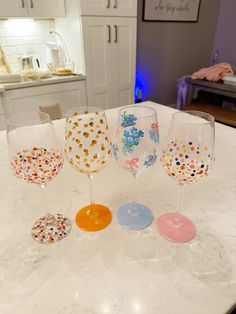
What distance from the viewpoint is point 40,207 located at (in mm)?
590

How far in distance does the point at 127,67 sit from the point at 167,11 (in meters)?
1.16

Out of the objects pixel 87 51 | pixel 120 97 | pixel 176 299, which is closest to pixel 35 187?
pixel 176 299

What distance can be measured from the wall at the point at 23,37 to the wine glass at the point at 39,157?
88.7 inches

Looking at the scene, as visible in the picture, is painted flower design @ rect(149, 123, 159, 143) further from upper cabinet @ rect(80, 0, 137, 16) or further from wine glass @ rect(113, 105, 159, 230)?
upper cabinet @ rect(80, 0, 137, 16)

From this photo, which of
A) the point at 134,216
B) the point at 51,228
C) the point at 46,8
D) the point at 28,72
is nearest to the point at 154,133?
the point at 134,216

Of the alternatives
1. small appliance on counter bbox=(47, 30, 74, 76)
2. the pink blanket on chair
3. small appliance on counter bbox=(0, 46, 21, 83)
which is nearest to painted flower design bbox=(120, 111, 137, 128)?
small appliance on counter bbox=(0, 46, 21, 83)

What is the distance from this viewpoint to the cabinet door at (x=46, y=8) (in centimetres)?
210

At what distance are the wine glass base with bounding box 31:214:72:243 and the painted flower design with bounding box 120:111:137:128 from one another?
0.25 meters

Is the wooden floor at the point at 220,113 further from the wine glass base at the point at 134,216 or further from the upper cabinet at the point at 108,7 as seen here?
the wine glass base at the point at 134,216

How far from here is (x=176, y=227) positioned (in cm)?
52

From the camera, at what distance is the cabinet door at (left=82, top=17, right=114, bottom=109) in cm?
224

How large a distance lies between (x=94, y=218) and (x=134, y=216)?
0.30ft

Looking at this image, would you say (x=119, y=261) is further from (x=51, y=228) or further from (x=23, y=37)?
(x=23, y=37)

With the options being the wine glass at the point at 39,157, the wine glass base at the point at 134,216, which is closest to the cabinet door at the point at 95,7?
the wine glass at the point at 39,157
